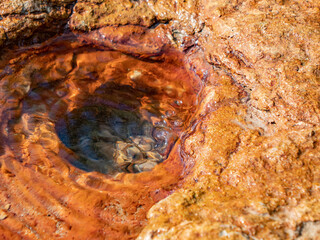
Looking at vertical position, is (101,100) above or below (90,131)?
above

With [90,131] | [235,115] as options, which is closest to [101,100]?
[90,131]

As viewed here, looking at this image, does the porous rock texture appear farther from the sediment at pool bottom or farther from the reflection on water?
the reflection on water

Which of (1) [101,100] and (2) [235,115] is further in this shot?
(1) [101,100]

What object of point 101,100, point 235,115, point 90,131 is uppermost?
point 235,115

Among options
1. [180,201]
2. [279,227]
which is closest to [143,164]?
[180,201]

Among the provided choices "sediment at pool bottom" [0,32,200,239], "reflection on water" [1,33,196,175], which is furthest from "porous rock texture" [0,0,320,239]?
"reflection on water" [1,33,196,175]

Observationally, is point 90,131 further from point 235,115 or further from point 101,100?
point 235,115

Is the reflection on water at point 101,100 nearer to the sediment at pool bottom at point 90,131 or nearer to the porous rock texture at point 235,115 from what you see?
the sediment at pool bottom at point 90,131
